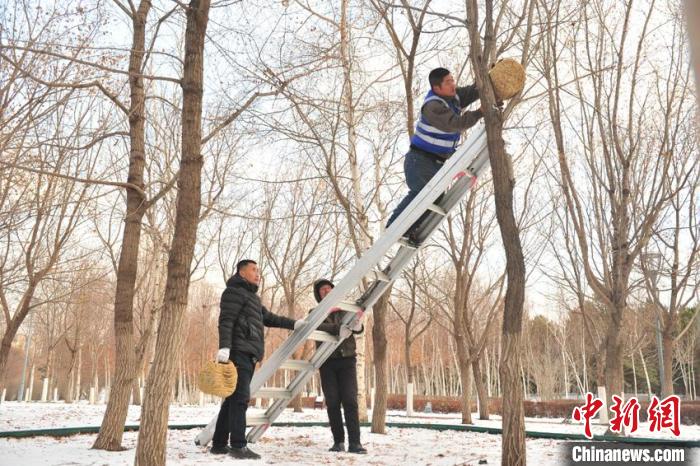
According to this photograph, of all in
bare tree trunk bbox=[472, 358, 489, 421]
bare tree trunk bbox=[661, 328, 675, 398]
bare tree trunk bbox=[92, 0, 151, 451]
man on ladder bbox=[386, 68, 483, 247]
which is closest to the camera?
man on ladder bbox=[386, 68, 483, 247]

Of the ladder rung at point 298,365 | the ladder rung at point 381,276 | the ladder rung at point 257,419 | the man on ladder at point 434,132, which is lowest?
the ladder rung at point 257,419

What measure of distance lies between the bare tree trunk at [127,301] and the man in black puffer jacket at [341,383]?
94.1 inches

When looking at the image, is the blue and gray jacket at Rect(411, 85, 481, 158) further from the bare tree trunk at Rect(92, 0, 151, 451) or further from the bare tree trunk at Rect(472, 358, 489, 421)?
the bare tree trunk at Rect(472, 358, 489, 421)

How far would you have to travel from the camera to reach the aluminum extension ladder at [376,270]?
18.6ft

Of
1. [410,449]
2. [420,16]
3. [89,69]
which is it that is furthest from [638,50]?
[89,69]

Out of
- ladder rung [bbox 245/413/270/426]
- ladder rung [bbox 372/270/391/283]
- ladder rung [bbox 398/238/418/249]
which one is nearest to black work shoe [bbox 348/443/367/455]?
ladder rung [bbox 245/413/270/426]

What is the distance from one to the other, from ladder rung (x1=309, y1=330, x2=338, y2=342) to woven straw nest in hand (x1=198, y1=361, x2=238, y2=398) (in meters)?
1.21

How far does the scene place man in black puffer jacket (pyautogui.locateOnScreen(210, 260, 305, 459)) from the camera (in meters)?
5.99

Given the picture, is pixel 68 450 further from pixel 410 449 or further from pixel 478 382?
pixel 478 382

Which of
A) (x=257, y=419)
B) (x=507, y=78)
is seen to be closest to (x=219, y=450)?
(x=257, y=419)

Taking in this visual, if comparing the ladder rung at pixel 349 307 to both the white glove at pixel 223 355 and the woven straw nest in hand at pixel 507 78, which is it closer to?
the white glove at pixel 223 355

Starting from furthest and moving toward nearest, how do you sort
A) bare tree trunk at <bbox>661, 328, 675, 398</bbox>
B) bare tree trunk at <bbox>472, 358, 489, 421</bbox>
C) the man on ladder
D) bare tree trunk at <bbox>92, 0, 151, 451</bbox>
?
1. bare tree trunk at <bbox>661, 328, 675, 398</bbox>
2. bare tree trunk at <bbox>472, 358, 489, 421</bbox>
3. bare tree trunk at <bbox>92, 0, 151, 451</bbox>
4. the man on ladder

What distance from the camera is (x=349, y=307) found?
665 centimetres

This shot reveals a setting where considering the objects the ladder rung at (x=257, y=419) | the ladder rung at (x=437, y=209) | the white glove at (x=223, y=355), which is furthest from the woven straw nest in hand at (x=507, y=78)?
the ladder rung at (x=257, y=419)
